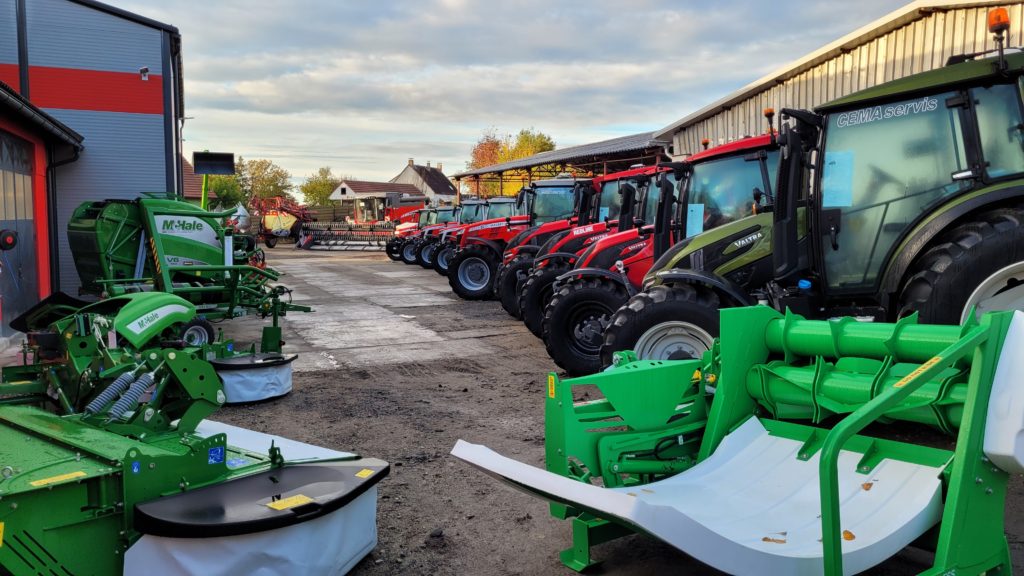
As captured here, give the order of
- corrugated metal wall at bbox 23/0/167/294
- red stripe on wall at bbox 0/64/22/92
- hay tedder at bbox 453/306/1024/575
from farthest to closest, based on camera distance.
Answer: corrugated metal wall at bbox 23/0/167/294
red stripe on wall at bbox 0/64/22/92
hay tedder at bbox 453/306/1024/575

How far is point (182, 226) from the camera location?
32.8ft

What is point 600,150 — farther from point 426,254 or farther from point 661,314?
point 661,314

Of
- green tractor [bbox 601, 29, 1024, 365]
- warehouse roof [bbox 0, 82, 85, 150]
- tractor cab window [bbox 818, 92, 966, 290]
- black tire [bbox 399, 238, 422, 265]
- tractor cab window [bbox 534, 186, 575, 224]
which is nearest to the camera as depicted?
green tractor [bbox 601, 29, 1024, 365]

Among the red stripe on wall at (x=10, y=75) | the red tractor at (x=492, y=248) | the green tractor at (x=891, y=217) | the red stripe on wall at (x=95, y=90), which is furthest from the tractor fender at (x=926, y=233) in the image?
the red stripe on wall at (x=10, y=75)

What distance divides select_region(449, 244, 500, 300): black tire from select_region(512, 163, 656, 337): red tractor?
3.15 m

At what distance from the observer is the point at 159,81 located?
1703cm

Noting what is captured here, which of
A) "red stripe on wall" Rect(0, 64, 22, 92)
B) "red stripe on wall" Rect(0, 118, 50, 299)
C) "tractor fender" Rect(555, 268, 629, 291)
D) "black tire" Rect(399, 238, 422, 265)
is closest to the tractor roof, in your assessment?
"tractor fender" Rect(555, 268, 629, 291)

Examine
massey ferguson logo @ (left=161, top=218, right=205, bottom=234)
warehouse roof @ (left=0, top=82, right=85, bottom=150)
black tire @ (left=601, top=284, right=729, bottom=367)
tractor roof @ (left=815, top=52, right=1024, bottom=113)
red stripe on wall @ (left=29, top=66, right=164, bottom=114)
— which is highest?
red stripe on wall @ (left=29, top=66, right=164, bottom=114)

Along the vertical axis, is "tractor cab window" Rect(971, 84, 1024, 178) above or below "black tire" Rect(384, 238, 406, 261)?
above

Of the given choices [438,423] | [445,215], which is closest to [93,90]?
[445,215]

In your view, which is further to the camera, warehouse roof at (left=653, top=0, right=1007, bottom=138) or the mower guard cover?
warehouse roof at (left=653, top=0, right=1007, bottom=138)

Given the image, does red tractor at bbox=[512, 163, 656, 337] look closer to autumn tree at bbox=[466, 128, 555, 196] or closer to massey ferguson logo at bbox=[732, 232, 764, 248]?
massey ferguson logo at bbox=[732, 232, 764, 248]

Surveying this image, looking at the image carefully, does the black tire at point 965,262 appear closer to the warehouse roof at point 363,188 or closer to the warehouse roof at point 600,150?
the warehouse roof at point 600,150

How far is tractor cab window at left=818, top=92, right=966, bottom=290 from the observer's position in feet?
16.1
